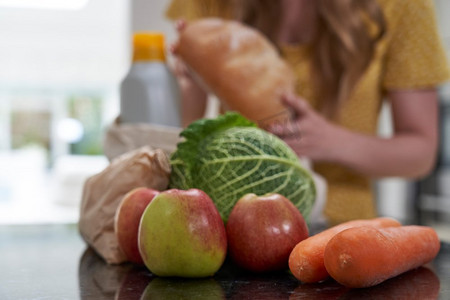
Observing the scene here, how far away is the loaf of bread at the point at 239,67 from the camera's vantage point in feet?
3.10

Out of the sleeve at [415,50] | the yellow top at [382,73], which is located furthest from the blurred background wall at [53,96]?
the sleeve at [415,50]

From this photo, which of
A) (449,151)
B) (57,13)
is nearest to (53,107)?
(57,13)

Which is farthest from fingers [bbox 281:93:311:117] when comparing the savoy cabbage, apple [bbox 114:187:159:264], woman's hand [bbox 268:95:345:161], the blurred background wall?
the blurred background wall

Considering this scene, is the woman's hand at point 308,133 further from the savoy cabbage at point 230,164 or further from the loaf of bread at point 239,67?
the savoy cabbage at point 230,164

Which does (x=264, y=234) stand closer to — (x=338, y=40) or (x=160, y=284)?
(x=160, y=284)

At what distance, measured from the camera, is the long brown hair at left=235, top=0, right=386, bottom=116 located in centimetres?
117

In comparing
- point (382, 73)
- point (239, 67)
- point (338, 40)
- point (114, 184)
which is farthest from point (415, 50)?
point (114, 184)

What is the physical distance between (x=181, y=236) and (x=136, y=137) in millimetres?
288

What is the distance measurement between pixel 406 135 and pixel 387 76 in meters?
0.16

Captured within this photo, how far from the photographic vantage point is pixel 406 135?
1344mm

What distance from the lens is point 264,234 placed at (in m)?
0.51

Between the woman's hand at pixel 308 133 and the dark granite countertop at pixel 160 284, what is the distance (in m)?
0.41

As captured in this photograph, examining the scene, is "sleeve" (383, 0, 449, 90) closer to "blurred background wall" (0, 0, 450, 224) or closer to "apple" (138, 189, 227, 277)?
"apple" (138, 189, 227, 277)

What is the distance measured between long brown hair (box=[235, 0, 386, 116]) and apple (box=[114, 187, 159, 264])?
2.39 ft
